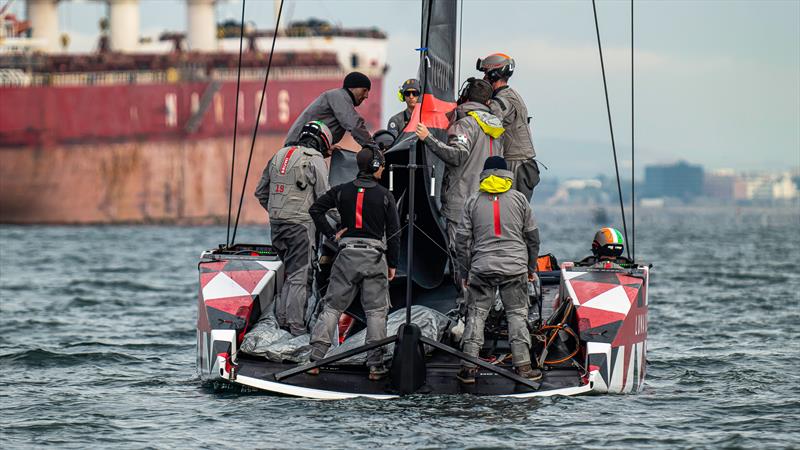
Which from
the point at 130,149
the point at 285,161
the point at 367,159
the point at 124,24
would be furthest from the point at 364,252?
the point at 124,24

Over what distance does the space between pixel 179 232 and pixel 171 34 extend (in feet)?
78.4


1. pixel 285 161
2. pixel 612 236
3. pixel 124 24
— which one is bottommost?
pixel 612 236

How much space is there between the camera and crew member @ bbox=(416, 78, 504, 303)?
9531mm

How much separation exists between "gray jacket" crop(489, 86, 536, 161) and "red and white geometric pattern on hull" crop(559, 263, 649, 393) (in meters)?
1.10

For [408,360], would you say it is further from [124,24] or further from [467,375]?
[124,24]

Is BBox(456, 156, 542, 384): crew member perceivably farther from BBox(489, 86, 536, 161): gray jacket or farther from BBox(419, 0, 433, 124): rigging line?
BBox(489, 86, 536, 161): gray jacket

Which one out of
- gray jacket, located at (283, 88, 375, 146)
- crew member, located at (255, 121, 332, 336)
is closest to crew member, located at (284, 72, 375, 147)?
gray jacket, located at (283, 88, 375, 146)

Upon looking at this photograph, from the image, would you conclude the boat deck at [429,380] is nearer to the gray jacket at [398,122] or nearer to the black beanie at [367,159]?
the black beanie at [367,159]

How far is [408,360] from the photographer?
8.64m

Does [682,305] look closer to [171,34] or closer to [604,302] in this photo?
[604,302]

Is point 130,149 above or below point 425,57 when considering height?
below

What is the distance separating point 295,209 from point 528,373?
2.21 m

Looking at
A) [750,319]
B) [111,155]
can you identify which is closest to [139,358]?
[750,319]

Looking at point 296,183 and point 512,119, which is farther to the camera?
point 512,119
